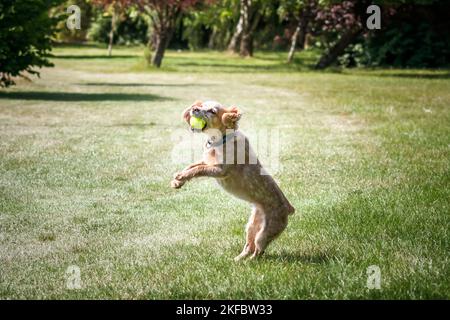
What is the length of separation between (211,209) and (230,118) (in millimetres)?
2420

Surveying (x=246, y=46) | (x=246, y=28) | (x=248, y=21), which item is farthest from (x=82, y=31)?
(x=248, y=21)

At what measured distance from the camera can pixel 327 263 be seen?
4.87 metres

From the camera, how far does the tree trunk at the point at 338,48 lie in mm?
31469

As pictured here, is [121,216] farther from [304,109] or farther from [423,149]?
[304,109]

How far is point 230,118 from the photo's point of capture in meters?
4.64

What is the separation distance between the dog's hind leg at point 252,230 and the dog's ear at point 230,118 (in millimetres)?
718

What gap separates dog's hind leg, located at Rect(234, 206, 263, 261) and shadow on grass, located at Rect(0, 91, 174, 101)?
14.1 meters

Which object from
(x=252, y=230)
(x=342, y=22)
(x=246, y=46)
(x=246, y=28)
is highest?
(x=246, y=28)

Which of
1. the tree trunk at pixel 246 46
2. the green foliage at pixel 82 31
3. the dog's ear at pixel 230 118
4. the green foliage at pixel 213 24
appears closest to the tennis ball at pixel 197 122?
the dog's ear at pixel 230 118

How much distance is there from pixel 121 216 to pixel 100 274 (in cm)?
190

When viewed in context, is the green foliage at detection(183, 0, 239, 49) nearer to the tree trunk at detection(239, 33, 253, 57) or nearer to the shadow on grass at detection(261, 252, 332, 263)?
the tree trunk at detection(239, 33, 253, 57)

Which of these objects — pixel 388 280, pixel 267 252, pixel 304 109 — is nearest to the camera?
pixel 388 280

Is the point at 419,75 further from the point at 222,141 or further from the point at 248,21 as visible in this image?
the point at 222,141

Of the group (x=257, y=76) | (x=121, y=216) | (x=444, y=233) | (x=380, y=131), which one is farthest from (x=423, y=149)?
(x=257, y=76)
